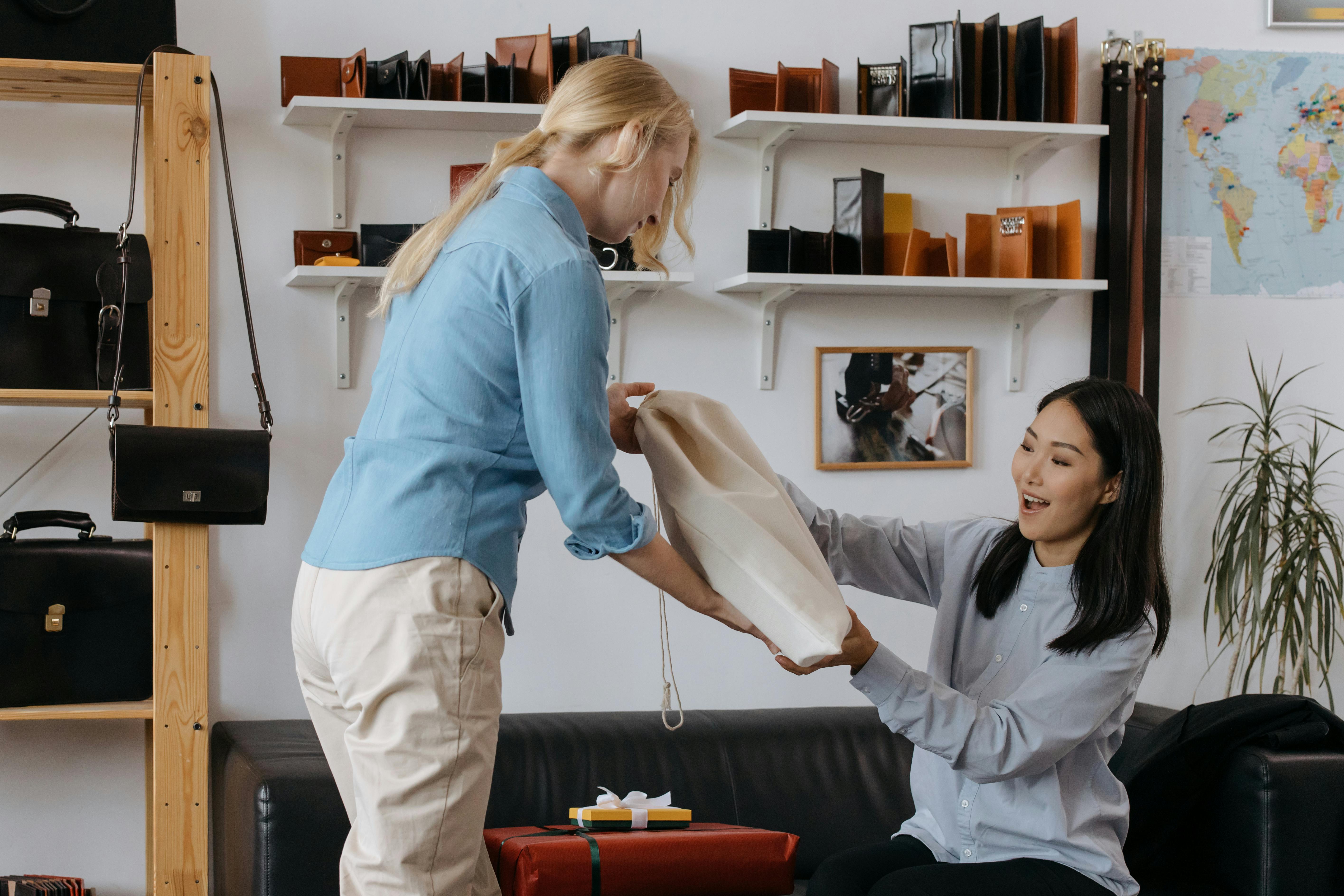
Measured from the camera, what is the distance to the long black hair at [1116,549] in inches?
65.3

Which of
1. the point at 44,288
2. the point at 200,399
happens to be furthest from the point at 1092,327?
the point at 44,288

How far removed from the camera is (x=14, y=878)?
2.40 meters

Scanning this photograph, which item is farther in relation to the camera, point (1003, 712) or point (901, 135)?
point (901, 135)

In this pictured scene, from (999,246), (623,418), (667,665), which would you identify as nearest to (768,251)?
(999,246)

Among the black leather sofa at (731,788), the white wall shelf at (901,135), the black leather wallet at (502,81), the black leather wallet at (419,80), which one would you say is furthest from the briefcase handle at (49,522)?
the white wall shelf at (901,135)

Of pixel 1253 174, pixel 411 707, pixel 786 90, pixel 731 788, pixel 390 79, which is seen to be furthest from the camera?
pixel 1253 174

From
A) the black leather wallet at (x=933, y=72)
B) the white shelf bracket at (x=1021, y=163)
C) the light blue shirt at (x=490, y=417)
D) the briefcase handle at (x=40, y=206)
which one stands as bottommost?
the light blue shirt at (x=490, y=417)

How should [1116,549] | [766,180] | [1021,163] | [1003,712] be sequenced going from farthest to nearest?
[1021,163], [766,180], [1116,549], [1003,712]

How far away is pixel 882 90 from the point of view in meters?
2.77

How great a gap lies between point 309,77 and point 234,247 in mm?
404

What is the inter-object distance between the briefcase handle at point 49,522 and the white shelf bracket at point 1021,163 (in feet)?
7.27

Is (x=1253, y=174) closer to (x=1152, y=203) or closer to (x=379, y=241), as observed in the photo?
(x=1152, y=203)

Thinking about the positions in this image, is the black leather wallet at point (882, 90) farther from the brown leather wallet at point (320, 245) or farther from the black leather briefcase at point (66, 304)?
the black leather briefcase at point (66, 304)

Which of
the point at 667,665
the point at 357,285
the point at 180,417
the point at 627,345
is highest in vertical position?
the point at 357,285
